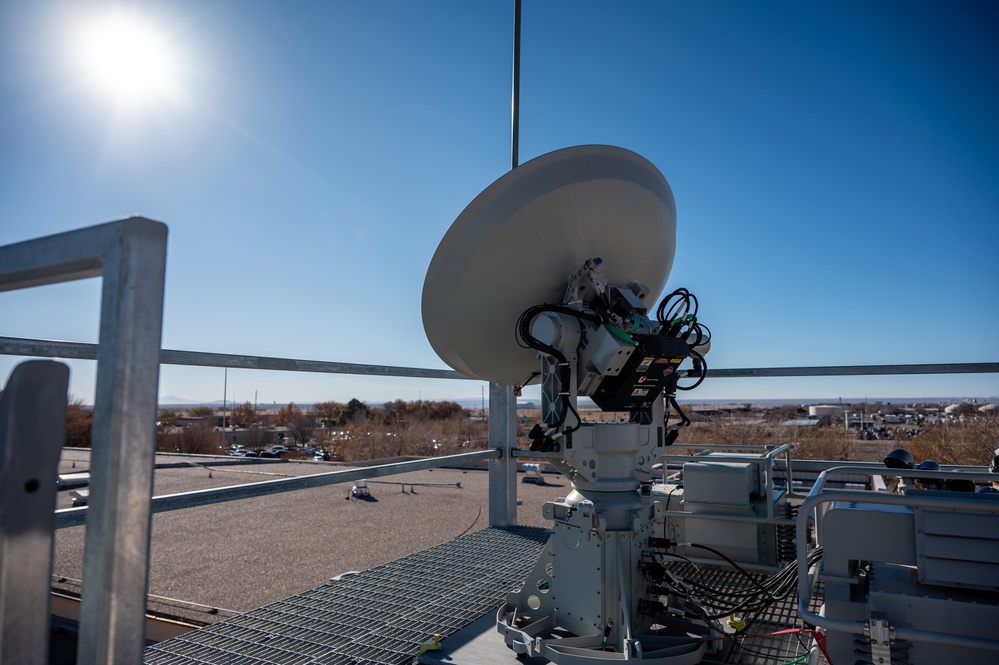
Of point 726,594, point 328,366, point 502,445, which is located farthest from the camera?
point 502,445

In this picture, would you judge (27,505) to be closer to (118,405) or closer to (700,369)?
(118,405)

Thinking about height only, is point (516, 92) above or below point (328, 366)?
above

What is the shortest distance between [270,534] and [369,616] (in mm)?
2696

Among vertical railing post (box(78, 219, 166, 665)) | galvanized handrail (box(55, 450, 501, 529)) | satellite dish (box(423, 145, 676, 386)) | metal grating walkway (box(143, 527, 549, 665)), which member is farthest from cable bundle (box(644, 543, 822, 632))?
vertical railing post (box(78, 219, 166, 665))

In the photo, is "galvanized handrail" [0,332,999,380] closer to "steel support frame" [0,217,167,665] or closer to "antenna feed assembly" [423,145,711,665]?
"antenna feed assembly" [423,145,711,665]

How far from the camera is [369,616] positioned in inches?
126

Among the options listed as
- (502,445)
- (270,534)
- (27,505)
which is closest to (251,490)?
(27,505)

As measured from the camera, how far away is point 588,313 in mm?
3068

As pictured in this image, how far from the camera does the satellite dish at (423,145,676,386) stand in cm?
→ 296

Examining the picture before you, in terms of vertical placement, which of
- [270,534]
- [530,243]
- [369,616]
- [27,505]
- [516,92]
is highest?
[516,92]

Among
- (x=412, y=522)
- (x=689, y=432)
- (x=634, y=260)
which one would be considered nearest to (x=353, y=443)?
(x=689, y=432)

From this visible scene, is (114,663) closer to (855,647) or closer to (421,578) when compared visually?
(855,647)

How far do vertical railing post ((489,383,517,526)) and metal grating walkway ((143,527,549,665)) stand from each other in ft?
2.74

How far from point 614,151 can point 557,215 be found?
49 cm
